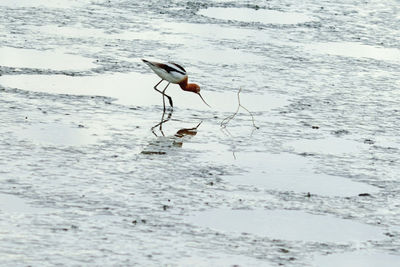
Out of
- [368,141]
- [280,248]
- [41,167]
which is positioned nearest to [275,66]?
[368,141]

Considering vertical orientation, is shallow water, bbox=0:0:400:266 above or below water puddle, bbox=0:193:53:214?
below

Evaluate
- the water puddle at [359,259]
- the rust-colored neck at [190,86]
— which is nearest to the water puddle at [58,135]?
the rust-colored neck at [190,86]

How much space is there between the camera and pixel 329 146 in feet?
34.9

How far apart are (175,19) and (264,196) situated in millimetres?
9060

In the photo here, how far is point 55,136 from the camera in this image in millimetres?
10195

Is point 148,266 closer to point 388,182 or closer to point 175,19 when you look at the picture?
point 388,182

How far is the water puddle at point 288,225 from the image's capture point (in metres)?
7.90

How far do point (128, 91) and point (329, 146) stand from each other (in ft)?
9.39

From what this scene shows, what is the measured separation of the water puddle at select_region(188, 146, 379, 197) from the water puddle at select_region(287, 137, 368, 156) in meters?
0.36

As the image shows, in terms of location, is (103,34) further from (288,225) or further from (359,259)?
(359,259)

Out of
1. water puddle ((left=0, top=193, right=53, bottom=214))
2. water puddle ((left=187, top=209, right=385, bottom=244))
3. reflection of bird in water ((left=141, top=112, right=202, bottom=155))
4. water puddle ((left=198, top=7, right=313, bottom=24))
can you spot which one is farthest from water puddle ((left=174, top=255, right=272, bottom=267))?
water puddle ((left=198, top=7, right=313, bottom=24))

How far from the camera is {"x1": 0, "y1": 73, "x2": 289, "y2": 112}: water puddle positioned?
12.1 meters

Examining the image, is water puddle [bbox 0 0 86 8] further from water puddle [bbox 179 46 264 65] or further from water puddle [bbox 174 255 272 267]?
water puddle [bbox 174 255 272 267]

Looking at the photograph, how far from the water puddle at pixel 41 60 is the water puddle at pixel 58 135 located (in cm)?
273
